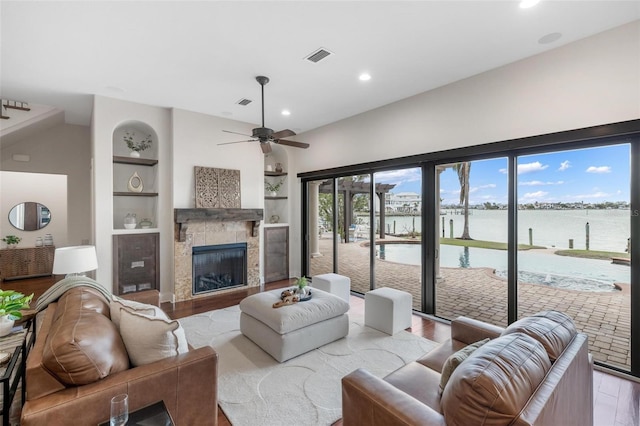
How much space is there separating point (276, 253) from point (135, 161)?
10.4 ft

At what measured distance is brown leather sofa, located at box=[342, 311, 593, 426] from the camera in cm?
109

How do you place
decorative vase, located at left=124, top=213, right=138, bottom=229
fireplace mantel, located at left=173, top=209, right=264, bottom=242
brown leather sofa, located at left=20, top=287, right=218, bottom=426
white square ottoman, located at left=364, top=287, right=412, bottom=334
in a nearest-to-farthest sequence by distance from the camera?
brown leather sofa, located at left=20, top=287, right=218, bottom=426
white square ottoman, located at left=364, top=287, right=412, bottom=334
decorative vase, located at left=124, top=213, right=138, bottom=229
fireplace mantel, located at left=173, top=209, right=264, bottom=242

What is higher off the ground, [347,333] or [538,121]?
[538,121]

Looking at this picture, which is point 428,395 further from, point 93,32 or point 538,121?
point 93,32

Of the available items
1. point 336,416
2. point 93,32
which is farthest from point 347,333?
point 93,32

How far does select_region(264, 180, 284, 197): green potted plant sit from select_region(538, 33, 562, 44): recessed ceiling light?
507 centimetres

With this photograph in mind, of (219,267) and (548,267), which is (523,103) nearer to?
(548,267)

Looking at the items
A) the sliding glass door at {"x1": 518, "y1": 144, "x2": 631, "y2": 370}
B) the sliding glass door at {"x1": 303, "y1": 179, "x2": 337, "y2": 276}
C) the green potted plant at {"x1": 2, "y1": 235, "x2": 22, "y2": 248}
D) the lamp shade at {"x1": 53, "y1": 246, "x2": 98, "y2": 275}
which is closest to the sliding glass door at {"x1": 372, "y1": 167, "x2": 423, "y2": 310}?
the sliding glass door at {"x1": 303, "y1": 179, "x2": 337, "y2": 276}

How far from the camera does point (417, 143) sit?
4289 millimetres

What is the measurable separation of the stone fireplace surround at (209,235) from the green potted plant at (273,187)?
1.02m

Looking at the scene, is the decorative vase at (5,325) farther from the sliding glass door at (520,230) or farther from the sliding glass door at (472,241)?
the sliding glass door at (472,241)

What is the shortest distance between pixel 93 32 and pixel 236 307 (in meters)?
3.81

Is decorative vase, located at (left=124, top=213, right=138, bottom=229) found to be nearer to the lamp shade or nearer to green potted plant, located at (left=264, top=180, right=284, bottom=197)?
the lamp shade

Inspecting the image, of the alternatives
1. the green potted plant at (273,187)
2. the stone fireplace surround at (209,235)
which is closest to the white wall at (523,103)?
the green potted plant at (273,187)
